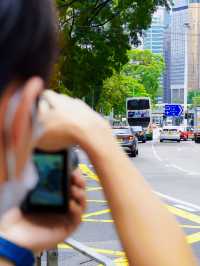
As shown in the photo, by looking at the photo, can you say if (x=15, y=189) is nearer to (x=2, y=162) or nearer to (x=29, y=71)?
(x=2, y=162)

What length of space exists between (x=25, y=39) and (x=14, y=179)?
0.19 m

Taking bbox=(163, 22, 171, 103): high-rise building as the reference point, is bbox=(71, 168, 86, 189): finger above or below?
below

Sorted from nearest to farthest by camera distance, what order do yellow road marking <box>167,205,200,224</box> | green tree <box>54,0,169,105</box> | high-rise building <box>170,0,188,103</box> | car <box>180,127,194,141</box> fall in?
1. yellow road marking <box>167,205,200,224</box>
2. green tree <box>54,0,169,105</box>
3. car <box>180,127,194,141</box>
4. high-rise building <box>170,0,188,103</box>

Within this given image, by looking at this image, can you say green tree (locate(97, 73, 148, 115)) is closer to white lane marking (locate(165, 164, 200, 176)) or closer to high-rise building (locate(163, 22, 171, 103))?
high-rise building (locate(163, 22, 171, 103))

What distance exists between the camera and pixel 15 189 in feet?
2.90

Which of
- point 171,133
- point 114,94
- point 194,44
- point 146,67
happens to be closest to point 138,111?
point 171,133

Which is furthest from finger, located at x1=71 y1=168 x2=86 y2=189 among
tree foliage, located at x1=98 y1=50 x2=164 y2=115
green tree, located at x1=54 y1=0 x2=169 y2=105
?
tree foliage, located at x1=98 y1=50 x2=164 y2=115

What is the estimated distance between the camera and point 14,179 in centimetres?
88

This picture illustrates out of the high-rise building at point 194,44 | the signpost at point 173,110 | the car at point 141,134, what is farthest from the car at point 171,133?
the signpost at point 173,110

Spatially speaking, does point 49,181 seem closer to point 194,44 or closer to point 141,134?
point 141,134

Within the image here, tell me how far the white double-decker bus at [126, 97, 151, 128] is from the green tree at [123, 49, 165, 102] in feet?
56.7

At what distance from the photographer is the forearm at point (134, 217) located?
1084 millimetres

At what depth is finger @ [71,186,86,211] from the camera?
3.43 ft

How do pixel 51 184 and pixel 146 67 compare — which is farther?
pixel 146 67
